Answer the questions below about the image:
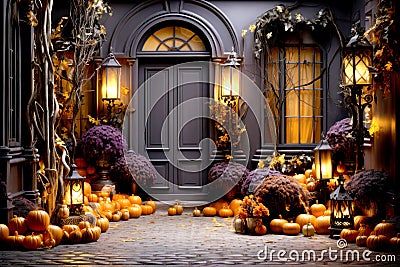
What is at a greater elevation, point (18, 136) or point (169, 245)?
point (18, 136)

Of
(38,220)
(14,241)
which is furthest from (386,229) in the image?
(14,241)

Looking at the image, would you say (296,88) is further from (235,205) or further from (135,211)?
(135,211)

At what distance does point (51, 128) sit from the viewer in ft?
28.4

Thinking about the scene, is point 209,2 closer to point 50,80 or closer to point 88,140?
point 88,140

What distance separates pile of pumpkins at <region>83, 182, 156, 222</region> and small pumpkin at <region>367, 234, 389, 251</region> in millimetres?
3813

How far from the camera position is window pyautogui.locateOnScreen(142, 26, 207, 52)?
12.6 meters

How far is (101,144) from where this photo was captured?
37.9 ft

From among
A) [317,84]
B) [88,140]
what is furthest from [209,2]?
[88,140]

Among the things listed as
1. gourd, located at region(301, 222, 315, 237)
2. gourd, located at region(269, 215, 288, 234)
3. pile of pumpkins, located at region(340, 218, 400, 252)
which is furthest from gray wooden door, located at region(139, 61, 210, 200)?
pile of pumpkins, located at region(340, 218, 400, 252)

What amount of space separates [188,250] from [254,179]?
10.1ft

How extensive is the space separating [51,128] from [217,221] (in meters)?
2.97

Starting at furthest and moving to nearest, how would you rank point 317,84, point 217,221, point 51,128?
point 317,84
point 217,221
point 51,128

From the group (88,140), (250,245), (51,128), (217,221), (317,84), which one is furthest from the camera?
(317,84)

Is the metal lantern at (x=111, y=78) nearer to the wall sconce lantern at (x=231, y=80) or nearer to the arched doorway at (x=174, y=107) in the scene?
the arched doorway at (x=174, y=107)
